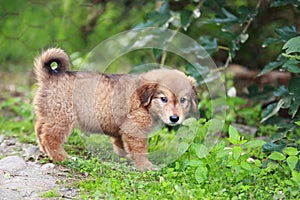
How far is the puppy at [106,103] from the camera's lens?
159 inches

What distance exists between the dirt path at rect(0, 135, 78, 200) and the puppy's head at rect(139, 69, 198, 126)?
76cm

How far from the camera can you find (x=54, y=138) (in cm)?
406

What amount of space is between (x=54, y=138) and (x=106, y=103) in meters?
0.45

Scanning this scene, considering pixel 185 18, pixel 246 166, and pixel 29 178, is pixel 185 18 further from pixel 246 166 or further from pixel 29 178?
pixel 29 178

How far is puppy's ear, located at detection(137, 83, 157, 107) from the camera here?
4043 mm

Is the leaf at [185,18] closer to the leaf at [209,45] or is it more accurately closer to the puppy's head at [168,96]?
the leaf at [209,45]

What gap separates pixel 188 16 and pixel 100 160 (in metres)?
1.62

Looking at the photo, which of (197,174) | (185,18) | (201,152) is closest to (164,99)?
(201,152)

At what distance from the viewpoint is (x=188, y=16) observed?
5047mm

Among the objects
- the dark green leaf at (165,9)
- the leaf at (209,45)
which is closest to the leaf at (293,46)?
the leaf at (209,45)

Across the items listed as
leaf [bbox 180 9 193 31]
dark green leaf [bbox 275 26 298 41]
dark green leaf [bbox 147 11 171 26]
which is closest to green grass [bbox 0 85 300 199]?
dark green leaf [bbox 275 26 298 41]

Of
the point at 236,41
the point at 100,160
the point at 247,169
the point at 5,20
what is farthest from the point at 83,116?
the point at 5,20

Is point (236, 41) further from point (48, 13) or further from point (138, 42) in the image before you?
point (48, 13)

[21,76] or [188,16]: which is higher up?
[188,16]
